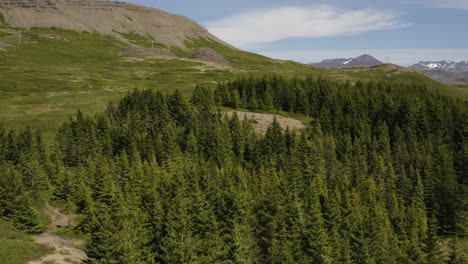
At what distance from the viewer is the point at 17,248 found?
185 ft

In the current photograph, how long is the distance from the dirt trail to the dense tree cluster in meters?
2.73

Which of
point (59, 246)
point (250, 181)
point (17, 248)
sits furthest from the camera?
point (250, 181)

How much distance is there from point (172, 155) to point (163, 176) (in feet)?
61.6

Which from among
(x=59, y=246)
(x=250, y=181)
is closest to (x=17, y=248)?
(x=59, y=246)

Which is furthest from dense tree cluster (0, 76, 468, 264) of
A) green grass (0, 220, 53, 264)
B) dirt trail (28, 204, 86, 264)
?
green grass (0, 220, 53, 264)

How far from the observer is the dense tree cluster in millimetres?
63156

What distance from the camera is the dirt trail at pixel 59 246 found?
57156mm

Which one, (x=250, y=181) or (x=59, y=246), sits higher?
(x=250, y=181)

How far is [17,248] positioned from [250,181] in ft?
178

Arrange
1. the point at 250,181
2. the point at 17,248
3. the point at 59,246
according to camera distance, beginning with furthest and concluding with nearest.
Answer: the point at 250,181, the point at 59,246, the point at 17,248

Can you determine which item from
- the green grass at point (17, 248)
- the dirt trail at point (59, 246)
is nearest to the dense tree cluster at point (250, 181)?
the dirt trail at point (59, 246)

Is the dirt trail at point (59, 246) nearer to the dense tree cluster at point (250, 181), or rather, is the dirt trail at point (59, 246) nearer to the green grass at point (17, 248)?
the green grass at point (17, 248)

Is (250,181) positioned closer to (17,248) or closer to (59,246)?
(59,246)

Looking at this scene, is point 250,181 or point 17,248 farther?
point 250,181
